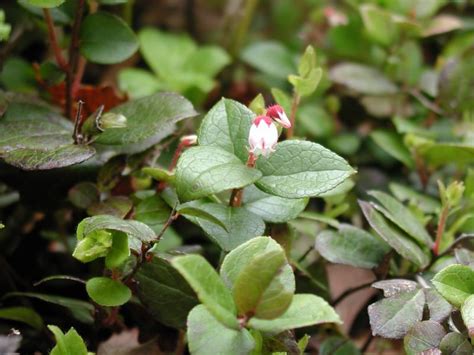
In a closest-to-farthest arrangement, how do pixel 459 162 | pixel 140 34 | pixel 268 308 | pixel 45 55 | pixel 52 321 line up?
pixel 268 308
pixel 52 321
pixel 459 162
pixel 45 55
pixel 140 34

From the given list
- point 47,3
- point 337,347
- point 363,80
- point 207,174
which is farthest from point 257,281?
point 363,80

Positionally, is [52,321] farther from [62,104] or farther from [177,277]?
[62,104]

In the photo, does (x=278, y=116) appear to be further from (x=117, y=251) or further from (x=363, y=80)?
(x=363, y=80)

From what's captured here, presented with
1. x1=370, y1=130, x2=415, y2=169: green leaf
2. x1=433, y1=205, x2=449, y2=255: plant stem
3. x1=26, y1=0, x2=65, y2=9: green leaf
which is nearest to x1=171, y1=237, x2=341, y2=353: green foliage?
x1=433, y1=205, x2=449, y2=255: plant stem

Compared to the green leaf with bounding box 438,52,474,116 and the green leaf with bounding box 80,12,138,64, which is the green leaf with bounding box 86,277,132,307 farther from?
the green leaf with bounding box 438,52,474,116

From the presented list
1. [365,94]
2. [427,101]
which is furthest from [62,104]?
[427,101]
